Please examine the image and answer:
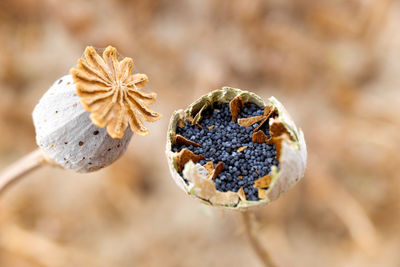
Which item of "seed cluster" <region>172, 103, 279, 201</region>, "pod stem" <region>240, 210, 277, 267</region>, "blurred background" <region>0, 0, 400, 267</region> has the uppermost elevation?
"blurred background" <region>0, 0, 400, 267</region>

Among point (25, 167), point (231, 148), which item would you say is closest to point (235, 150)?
point (231, 148)

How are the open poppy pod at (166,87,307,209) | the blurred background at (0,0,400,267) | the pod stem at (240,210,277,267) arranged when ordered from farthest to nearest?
the blurred background at (0,0,400,267), the pod stem at (240,210,277,267), the open poppy pod at (166,87,307,209)

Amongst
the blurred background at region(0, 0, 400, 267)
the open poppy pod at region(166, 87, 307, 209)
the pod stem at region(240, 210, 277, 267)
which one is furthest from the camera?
the blurred background at region(0, 0, 400, 267)

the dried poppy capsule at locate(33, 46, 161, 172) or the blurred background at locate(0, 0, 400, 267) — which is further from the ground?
the blurred background at locate(0, 0, 400, 267)

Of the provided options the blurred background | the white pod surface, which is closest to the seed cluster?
the white pod surface

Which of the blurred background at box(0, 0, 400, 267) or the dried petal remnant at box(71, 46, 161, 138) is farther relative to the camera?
the blurred background at box(0, 0, 400, 267)

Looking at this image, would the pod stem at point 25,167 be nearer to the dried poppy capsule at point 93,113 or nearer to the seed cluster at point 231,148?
the dried poppy capsule at point 93,113

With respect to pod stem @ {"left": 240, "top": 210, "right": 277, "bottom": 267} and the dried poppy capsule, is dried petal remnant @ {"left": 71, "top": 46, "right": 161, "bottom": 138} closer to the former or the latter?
the dried poppy capsule

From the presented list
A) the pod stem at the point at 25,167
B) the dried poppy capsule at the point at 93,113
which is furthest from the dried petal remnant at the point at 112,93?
the pod stem at the point at 25,167
